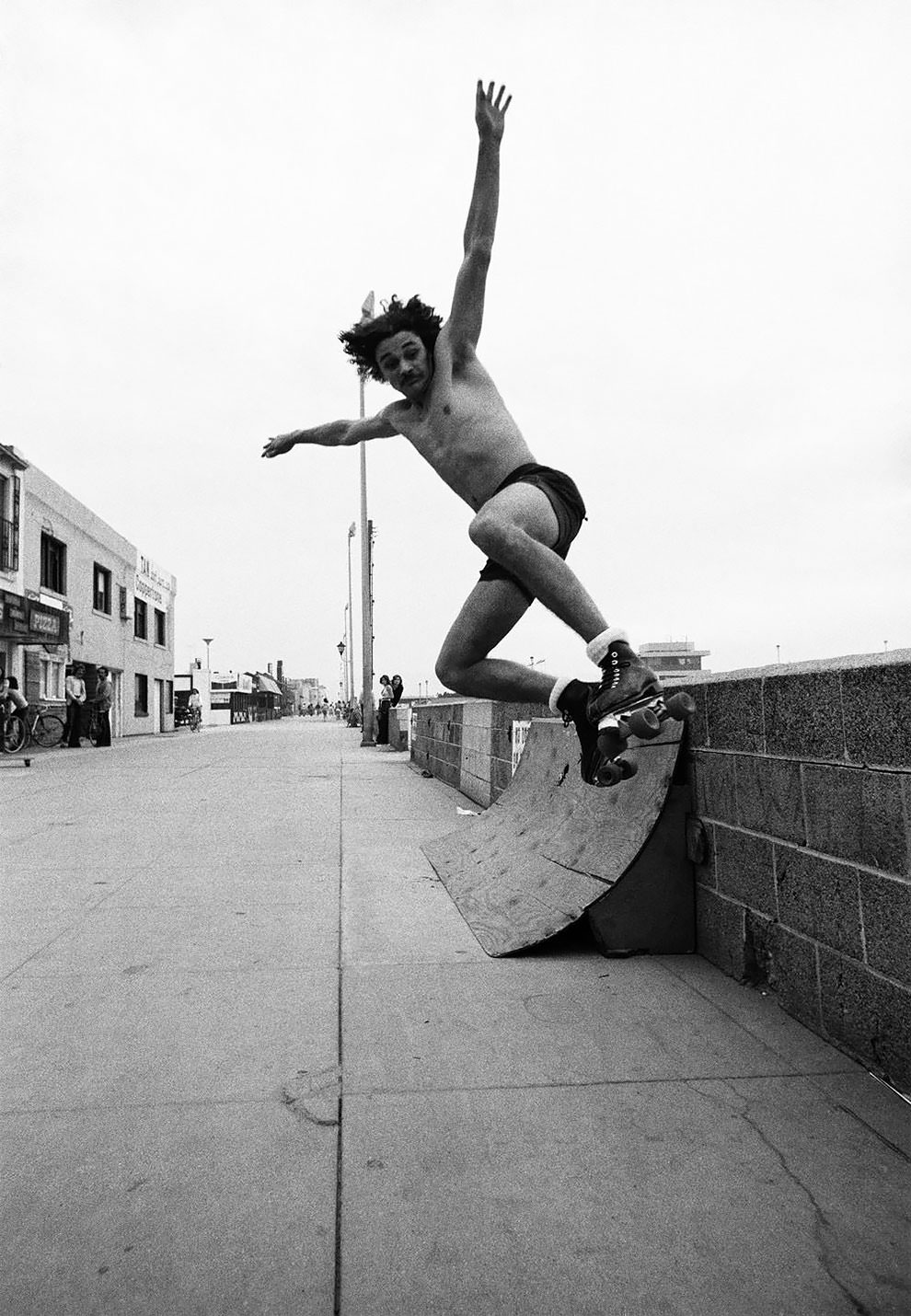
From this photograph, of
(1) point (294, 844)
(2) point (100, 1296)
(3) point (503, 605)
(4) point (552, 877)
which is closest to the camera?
(2) point (100, 1296)

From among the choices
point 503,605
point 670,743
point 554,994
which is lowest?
point 554,994

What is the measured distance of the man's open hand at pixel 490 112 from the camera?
2.74 metres

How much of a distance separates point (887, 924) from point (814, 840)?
0.33 m

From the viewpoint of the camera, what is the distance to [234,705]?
2362 inches

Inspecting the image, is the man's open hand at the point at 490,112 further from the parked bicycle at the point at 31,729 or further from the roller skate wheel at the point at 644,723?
the parked bicycle at the point at 31,729

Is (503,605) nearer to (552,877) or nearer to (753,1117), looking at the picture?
(552,877)

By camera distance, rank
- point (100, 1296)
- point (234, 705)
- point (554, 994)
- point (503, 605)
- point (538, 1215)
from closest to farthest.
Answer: point (100, 1296) < point (538, 1215) < point (554, 994) < point (503, 605) < point (234, 705)

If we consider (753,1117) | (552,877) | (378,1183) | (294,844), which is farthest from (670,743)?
(294,844)

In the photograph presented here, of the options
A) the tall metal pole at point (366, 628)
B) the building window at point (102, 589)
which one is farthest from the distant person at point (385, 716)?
the building window at point (102, 589)

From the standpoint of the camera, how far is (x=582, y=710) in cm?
265

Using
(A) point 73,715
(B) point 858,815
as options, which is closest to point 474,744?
(B) point 858,815

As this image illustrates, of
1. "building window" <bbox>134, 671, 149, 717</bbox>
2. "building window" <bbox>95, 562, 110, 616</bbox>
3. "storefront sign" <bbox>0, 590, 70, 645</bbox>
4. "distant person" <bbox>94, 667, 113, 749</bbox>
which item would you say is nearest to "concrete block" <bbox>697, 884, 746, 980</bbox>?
"distant person" <bbox>94, 667, 113, 749</bbox>

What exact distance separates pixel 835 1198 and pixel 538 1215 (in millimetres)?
509

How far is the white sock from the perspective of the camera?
255 cm
